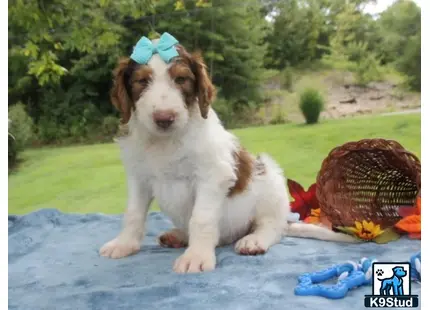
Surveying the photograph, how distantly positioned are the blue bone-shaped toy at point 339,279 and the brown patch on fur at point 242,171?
76cm

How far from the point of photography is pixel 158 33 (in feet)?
14.4

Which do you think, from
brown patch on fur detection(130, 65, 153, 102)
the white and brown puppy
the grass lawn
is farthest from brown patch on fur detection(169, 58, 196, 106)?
the grass lawn

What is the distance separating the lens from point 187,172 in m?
2.99

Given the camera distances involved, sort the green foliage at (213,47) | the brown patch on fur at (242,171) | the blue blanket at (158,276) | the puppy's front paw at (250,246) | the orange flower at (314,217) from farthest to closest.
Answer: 1. the green foliage at (213,47)
2. the orange flower at (314,217)
3. the brown patch on fur at (242,171)
4. the puppy's front paw at (250,246)
5. the blue blanket at (158,276)

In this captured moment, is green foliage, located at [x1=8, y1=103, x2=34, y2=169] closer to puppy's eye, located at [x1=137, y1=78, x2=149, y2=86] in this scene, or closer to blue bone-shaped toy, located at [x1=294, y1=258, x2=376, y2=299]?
puppy's eye, located at [x1=137, y1=78, x2=149, y2=86]

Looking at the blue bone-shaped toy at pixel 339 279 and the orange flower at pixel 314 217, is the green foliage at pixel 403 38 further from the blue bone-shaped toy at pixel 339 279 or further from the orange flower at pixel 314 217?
the blue bone-shaped toy at pixel 339 279

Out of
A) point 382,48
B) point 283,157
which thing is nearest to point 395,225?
point 283,157

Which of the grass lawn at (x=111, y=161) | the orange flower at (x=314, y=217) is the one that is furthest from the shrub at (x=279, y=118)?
the orange flower at (x=314, y=217)

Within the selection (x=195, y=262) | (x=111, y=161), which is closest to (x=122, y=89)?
(x=195, y=262)

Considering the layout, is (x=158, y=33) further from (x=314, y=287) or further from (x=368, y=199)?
(x=314, y=287)

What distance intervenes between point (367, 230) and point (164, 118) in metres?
1.43

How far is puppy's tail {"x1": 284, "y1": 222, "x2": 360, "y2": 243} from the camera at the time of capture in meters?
3.32

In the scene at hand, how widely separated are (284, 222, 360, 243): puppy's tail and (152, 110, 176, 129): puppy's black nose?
47.0 inches

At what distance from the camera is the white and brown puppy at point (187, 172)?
9.10ft
